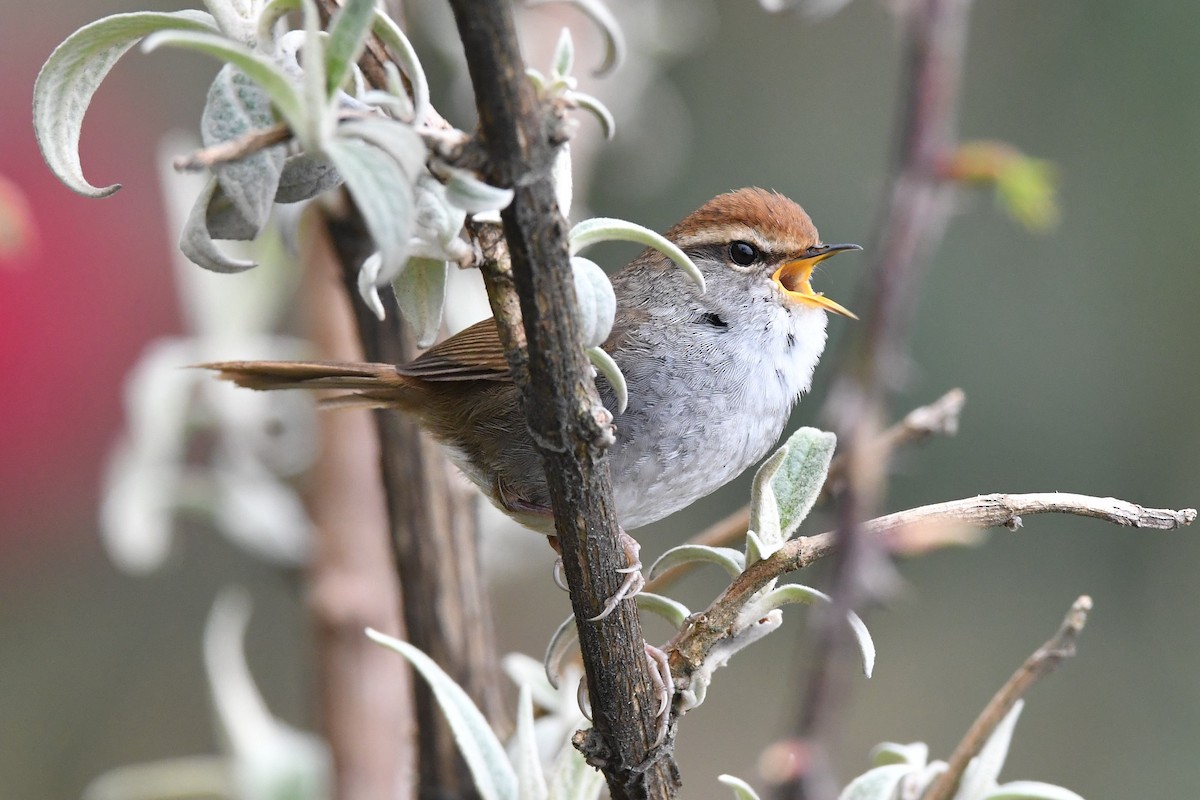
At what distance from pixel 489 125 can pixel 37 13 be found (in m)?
5.82

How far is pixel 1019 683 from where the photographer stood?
62.4 inches

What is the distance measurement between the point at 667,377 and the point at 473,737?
0.93 meters

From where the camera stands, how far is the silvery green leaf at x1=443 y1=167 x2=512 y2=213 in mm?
1098

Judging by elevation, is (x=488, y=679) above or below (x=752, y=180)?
below

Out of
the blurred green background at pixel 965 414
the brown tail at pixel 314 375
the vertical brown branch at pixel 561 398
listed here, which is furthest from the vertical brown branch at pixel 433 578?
the blurred green background at pixel 965 414

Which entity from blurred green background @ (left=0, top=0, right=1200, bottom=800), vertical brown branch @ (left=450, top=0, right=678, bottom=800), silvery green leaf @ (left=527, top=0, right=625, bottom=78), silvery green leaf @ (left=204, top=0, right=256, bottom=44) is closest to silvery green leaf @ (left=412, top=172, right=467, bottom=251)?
vertical brown branch @ (left=450, top=0, right=678, bottom=800)

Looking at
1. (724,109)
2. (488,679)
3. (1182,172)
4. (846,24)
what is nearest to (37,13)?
(724,109)

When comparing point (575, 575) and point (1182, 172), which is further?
point (1182, 172)

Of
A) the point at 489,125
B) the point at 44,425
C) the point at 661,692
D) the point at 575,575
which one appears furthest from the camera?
the point at 44,425

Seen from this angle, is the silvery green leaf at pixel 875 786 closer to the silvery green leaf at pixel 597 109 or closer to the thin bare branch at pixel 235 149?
the silvery green leaf at pixel 597 109

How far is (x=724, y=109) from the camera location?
24.2ft

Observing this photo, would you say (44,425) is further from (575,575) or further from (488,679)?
(575,575)

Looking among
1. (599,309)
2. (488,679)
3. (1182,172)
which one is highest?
(1182,172)

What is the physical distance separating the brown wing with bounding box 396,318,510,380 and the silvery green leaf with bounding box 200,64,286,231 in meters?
1.36
